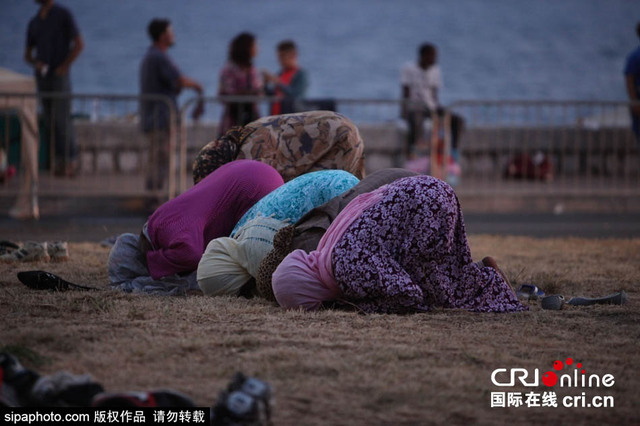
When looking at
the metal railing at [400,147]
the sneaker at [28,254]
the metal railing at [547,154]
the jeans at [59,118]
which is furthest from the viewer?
the metal railing at [547,154]

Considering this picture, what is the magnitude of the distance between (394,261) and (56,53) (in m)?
7.73

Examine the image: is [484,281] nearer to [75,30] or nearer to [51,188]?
[51,188]

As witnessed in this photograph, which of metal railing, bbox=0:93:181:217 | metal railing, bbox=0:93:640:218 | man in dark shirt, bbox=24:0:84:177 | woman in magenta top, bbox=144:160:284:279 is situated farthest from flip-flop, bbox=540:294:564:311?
man in dark shirt, bbox=24:0:84:177

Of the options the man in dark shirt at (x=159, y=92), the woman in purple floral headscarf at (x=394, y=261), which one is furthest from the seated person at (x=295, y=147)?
the man in dark shirt at (x=159, y=92)

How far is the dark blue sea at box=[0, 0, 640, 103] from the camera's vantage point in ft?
108

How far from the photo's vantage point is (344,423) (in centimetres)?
282

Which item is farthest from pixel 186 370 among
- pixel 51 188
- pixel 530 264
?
pixel 51 188

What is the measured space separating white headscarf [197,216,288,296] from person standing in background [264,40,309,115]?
558 cm

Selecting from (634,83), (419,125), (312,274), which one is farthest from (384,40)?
(312,274)

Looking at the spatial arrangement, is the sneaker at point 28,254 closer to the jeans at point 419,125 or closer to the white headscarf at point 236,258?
the white headscarf at point 236,258

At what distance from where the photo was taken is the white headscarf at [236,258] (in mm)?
5016

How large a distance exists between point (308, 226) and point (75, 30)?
7188 mm

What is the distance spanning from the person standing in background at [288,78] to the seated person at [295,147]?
4.36m

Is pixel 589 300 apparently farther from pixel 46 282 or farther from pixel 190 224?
→ pixel 46 282
